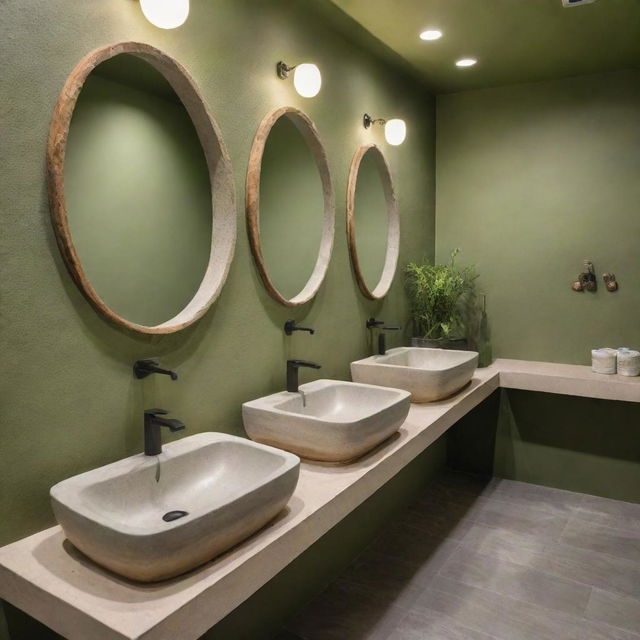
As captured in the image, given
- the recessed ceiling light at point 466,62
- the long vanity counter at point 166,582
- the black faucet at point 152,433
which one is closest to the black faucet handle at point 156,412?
the black faucet at point 152,433

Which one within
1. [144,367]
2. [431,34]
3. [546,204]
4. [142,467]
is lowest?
[142,467]

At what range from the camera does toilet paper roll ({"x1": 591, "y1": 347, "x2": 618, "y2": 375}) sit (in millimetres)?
3102

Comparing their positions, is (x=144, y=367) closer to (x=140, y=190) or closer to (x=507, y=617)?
(x=140, y=190)

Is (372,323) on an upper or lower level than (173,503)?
upper

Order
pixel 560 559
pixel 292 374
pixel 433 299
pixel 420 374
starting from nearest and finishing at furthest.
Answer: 1. pixel 292 374
2. pixel 420 374
3. pixel 560 559
4. pixel 433 299

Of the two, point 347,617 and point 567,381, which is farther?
point 567,381

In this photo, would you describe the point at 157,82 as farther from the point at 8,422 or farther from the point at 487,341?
the point at 487,341

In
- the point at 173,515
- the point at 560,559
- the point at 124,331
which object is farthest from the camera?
the point at 560,559

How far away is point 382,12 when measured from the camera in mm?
2418

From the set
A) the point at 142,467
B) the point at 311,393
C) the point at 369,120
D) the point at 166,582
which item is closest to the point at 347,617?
the point at 311,393

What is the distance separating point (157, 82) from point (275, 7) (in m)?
0.74

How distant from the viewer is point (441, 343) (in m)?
3.10

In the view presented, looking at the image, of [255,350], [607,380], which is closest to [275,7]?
[255,350]

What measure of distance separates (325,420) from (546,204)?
240 centimetres
